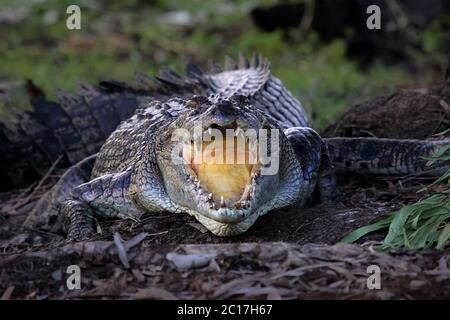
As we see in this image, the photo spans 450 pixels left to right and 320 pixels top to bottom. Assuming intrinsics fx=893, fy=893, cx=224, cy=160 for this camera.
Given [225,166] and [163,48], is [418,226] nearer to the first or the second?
[225,166]

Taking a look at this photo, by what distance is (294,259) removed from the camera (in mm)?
3631

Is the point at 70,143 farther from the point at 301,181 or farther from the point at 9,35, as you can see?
the point at 9,35

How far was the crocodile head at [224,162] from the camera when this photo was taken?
4199mm

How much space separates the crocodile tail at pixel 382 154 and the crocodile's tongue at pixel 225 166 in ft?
5.11

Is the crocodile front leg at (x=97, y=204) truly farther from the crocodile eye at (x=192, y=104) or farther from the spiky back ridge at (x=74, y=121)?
the spiky back ridge at (x=74, y=121)

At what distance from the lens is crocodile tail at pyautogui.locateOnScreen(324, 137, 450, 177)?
5.73m

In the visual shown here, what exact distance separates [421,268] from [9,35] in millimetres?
9867

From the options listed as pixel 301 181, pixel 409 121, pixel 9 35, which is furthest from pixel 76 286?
pixel 9 35

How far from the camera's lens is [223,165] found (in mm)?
4441

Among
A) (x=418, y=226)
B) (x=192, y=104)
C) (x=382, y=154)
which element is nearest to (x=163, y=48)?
(x=382, y=154)

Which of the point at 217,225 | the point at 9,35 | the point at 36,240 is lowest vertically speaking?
the point at 36,240

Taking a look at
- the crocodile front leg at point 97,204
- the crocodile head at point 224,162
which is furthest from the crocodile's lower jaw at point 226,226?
the crocodile front leg at point 97,204

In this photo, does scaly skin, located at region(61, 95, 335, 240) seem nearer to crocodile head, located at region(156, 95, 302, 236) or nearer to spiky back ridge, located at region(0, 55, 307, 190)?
crocodile head, located at region(156, 95, 302, 236)

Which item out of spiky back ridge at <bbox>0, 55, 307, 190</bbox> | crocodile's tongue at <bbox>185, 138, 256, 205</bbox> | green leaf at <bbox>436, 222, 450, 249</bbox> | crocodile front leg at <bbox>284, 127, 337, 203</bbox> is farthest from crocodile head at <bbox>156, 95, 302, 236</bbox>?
spiky back ridge at <bbox>0, 55, 307, 190</bbox>
